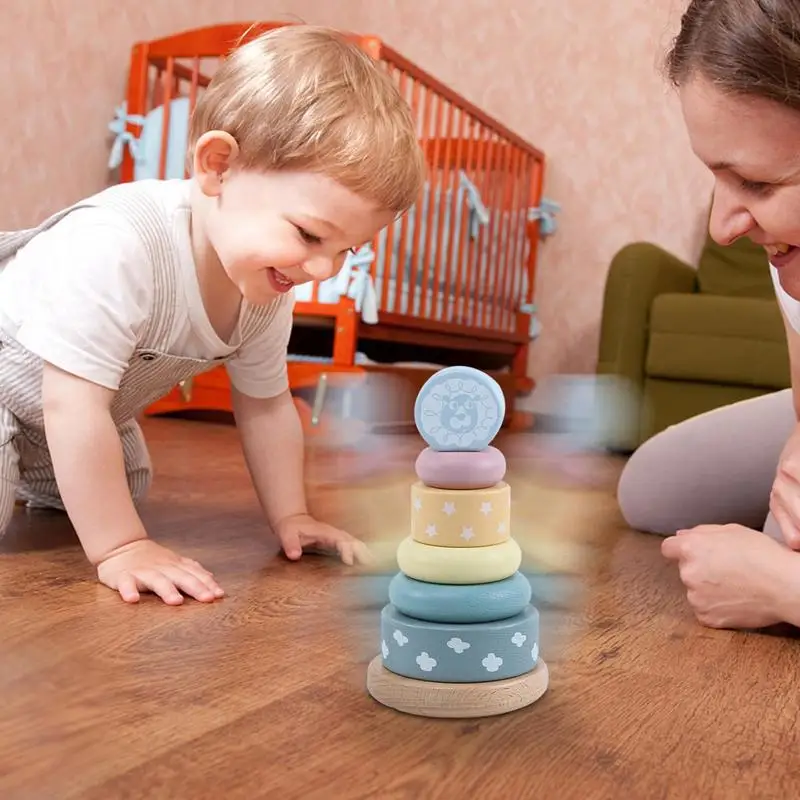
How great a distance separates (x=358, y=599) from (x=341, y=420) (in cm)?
160

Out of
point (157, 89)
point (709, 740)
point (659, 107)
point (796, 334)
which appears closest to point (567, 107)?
point (659, 107)

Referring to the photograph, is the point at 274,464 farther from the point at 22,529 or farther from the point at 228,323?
the point at 22,529

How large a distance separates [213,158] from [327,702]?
54 cm

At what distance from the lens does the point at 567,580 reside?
1024mm

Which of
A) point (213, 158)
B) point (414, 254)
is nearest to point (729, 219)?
point (213, 158)

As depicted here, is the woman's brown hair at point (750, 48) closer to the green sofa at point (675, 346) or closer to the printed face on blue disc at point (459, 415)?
the printed face on blue disc at point (459, 415)

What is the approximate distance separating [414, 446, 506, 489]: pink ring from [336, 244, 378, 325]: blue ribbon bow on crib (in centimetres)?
185

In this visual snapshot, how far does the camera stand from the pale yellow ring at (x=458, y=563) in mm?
627

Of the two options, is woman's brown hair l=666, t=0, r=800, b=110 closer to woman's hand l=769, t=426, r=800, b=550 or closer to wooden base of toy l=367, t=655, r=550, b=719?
woman's hand l=769, t=426, r=800, b=550

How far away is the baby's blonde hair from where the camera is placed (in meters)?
0.88

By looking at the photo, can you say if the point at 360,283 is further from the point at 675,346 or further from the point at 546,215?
the point at 546,215

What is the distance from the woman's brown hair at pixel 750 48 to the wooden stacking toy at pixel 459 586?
11.3 inches

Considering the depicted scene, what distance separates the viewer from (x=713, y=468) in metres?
1.27

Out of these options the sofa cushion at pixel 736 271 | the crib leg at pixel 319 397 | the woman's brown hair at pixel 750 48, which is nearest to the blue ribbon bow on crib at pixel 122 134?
the crib leg at pixel 319 397
